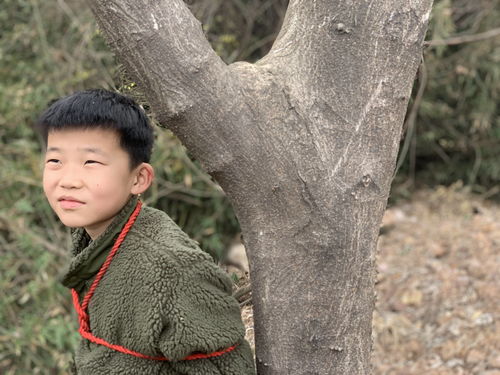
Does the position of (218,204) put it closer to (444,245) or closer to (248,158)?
(444,245)

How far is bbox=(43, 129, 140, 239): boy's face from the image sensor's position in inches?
58.8

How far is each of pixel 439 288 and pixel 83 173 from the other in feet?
10.5

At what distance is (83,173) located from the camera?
4.90 ft

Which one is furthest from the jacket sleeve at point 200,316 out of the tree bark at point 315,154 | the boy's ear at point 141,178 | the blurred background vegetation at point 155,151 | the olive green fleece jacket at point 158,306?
the blurred background vegetation at point 155,151

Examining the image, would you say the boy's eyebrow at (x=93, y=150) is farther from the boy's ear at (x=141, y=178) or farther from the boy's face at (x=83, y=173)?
the boy's ear at (x=141, y=178)

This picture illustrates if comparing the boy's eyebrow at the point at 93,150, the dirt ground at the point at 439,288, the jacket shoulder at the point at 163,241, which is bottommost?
the dirt ground at the point at 439,288

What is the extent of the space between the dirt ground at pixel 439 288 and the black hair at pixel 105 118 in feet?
7.65

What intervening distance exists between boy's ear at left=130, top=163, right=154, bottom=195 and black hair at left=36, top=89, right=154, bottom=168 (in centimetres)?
2

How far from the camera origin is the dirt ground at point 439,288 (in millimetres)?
3487

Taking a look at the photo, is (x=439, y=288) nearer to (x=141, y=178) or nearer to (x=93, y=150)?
(x=141, y=178)

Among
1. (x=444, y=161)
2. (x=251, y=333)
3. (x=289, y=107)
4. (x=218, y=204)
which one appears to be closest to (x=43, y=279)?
(x=218, y=204)

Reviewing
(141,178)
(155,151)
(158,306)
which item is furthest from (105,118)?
(155,151)

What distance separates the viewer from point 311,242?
1.54 metres

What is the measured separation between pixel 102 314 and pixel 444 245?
3.62 metres
